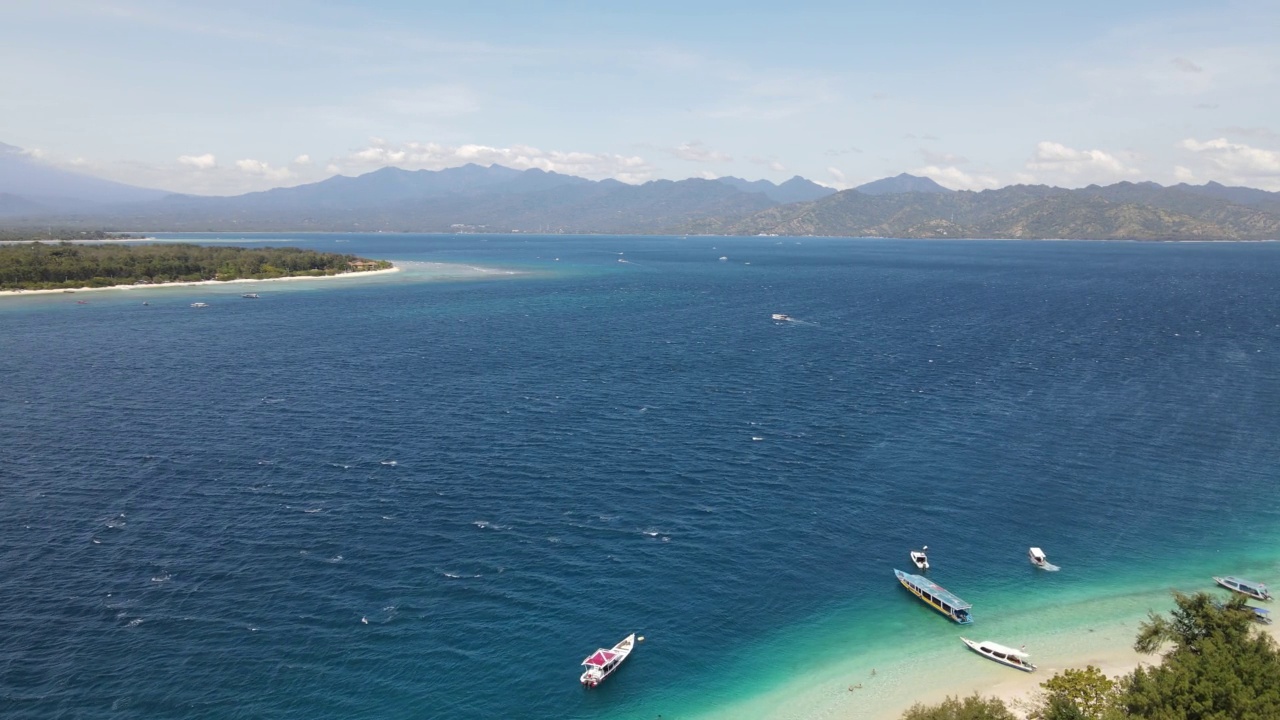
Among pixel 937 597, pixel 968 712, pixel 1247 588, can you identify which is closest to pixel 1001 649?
pixel 937 597

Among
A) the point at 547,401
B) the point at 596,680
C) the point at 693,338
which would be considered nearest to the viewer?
the point at 596,680

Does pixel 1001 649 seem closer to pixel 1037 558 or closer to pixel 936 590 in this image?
pixel 936 590

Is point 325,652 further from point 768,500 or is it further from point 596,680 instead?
point 768,500

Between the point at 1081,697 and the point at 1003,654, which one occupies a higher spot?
the point at 1081,697

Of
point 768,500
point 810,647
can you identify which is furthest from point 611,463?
point 810,647

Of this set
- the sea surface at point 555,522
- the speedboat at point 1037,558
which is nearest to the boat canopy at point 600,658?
the sea surface at point 555,522

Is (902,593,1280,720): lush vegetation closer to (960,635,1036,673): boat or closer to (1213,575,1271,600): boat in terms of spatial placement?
(960,635,1036,673): boat

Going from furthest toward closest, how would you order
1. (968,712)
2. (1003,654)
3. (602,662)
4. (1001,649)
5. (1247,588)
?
1. (1247,588)
2. (1001,649)
3. (1003,654)
4. (602,662)
5. (968,712)
